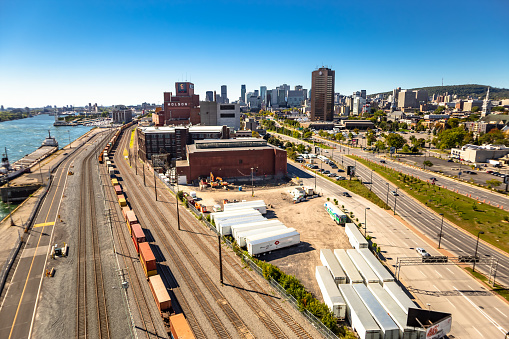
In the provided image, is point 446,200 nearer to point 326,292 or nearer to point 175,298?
point 326,292

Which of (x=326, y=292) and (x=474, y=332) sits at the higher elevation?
(x=326, y=292)

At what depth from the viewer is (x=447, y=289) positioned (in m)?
33.3

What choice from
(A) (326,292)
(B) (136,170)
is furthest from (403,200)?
(B) (136,170)

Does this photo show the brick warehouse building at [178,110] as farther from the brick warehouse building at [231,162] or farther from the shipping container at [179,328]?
the shipping container at [179,328]

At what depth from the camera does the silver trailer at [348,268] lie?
31389 millimetres

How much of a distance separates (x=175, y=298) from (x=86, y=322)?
8177 millimetres

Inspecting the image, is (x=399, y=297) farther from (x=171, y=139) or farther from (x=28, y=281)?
(x=171, y=139)

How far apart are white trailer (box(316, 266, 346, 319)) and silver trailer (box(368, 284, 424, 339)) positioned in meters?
3.92

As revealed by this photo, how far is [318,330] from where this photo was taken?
83.4 ft

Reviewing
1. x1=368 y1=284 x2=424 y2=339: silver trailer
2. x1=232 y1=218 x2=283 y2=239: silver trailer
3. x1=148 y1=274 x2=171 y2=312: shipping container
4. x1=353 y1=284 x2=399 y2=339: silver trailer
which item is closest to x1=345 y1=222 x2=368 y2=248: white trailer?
x1=368 y1=284 x2=424 y2=339: silver trailer

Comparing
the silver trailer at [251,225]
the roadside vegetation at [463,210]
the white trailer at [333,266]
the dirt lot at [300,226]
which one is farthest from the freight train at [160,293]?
the roadside vegetation at [463,210]

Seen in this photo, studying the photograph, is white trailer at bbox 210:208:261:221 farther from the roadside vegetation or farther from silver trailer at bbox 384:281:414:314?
the roadside vegetation

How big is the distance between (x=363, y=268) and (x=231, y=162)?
50166mm

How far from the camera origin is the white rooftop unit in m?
27.1
